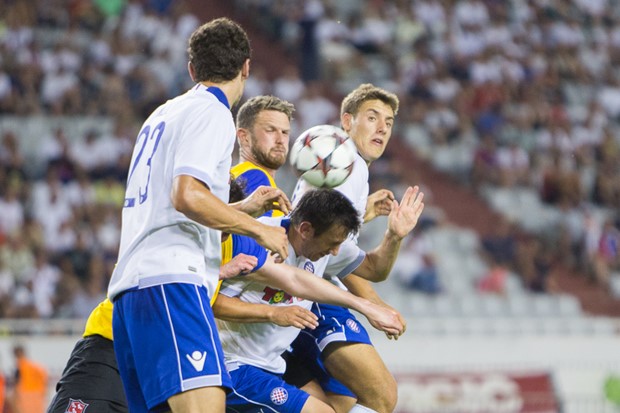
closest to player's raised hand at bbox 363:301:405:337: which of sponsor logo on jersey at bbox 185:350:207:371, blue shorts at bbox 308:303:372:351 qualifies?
blue shorts at bbox 308:303:372:351

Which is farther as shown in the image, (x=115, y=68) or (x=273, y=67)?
(x=273, y=67)

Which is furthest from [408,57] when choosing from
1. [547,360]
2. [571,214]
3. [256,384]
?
[256,384]

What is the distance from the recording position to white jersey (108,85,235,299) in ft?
17.7

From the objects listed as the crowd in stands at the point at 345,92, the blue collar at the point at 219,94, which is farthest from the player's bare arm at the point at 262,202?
the crowd in stands at the point at 345,92

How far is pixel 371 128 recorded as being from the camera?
26.0 feet

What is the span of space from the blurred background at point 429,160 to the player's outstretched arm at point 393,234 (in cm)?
602

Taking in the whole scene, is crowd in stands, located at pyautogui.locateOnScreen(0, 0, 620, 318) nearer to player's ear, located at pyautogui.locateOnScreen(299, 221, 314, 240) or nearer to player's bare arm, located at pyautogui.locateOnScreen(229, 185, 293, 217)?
player's ear, located at pyautogui.locateOnScreen(299, 221, 314, 240)

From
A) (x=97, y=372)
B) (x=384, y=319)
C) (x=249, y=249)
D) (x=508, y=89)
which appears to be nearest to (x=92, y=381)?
(x=97, y=372)

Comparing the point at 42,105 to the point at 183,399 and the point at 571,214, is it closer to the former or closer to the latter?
the point at 571,214

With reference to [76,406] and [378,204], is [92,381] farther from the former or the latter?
[378,204]

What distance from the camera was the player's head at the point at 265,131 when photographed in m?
7.50

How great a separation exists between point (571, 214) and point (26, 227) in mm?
9201

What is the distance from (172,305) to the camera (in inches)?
211

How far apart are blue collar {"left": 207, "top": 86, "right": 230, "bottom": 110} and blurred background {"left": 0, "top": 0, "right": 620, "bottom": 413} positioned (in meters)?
7.55
